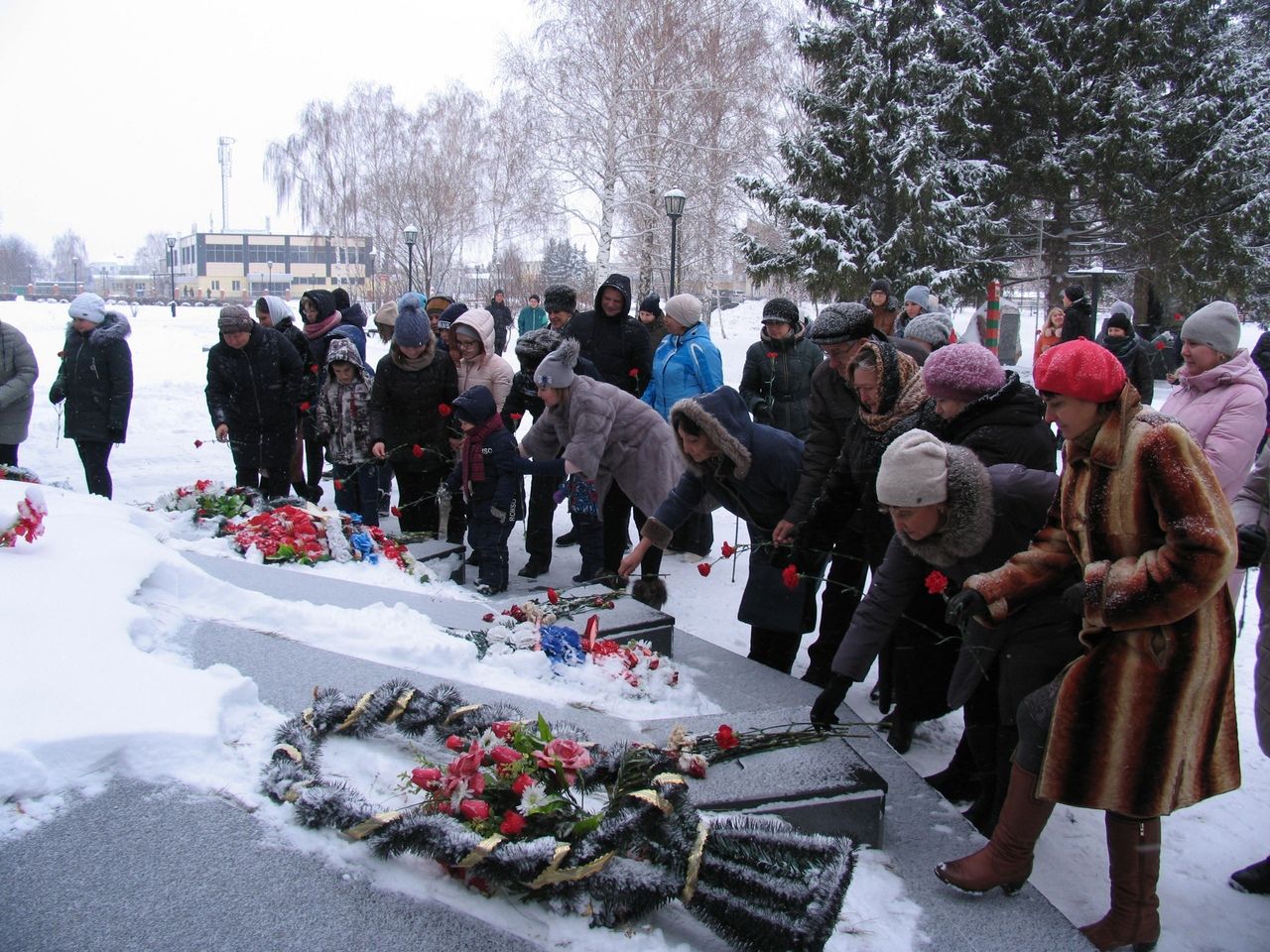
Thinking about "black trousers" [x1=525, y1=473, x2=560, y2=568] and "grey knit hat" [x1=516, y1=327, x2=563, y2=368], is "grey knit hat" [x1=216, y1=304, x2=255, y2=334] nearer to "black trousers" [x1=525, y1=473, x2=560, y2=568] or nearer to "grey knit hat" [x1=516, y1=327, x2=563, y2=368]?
"grey knit hat" [x1=516, y1=327, x2=563, y2=368]

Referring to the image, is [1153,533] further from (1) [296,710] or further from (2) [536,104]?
(2) [536,104]

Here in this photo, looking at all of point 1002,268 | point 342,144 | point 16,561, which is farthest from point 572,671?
point 342,144

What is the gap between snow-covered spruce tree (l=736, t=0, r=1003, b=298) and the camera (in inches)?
726

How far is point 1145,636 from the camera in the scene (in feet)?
7.41

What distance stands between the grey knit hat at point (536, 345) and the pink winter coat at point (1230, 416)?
3.51 m

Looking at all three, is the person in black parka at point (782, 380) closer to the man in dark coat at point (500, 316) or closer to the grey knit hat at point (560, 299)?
the grey knit hat at point (560, 299)

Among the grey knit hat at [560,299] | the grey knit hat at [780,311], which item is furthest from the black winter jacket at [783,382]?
the grey knit hat at [560,299]

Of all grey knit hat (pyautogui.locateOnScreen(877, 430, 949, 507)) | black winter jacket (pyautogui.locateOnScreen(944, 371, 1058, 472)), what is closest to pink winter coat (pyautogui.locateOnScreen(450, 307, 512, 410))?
black winter jacket (pyautogui.locateOnScreen(944, 371, 1058, 472))

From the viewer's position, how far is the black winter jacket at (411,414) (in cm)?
636

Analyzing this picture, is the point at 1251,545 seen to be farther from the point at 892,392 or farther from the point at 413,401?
the point at 413,401

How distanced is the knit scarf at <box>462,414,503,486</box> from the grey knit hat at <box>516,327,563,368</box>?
0.51 m

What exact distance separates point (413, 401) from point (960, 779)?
168 inches

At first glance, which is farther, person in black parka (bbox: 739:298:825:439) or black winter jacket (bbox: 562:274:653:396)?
person in black parka (bbox: 739:298:825:439)

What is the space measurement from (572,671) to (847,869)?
1668 millimetres
